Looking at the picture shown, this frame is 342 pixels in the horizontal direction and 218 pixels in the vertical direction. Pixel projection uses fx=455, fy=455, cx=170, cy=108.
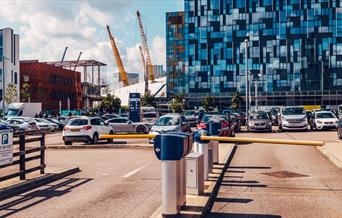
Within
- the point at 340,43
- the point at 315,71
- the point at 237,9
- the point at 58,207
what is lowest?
the point at 58,207

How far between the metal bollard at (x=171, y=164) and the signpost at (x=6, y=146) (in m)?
4.41

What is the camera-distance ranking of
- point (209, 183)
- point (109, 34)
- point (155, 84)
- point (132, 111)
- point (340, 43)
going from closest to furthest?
point (209, 183) → point (132, 111) → point (340, 43) → point (109, 34) → point (155, 84)

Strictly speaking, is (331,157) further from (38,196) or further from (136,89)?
(136,89)

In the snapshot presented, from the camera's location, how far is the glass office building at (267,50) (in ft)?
323

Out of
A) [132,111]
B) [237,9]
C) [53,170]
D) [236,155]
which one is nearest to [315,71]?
[237,9]

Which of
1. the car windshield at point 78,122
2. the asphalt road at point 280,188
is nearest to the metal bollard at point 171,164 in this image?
the asphalt road at point 280,188

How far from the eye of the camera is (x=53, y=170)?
12.5 meters

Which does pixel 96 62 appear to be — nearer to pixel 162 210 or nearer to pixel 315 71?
pixel 315 71

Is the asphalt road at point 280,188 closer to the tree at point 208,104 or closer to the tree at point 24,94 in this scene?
the tree at point 24,94

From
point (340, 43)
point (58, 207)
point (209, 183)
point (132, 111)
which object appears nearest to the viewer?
point (58, 207)

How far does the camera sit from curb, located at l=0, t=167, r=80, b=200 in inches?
371

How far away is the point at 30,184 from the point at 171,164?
193 inches

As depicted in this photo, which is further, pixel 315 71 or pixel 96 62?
pixel 96 62

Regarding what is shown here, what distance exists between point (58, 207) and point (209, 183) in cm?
325
